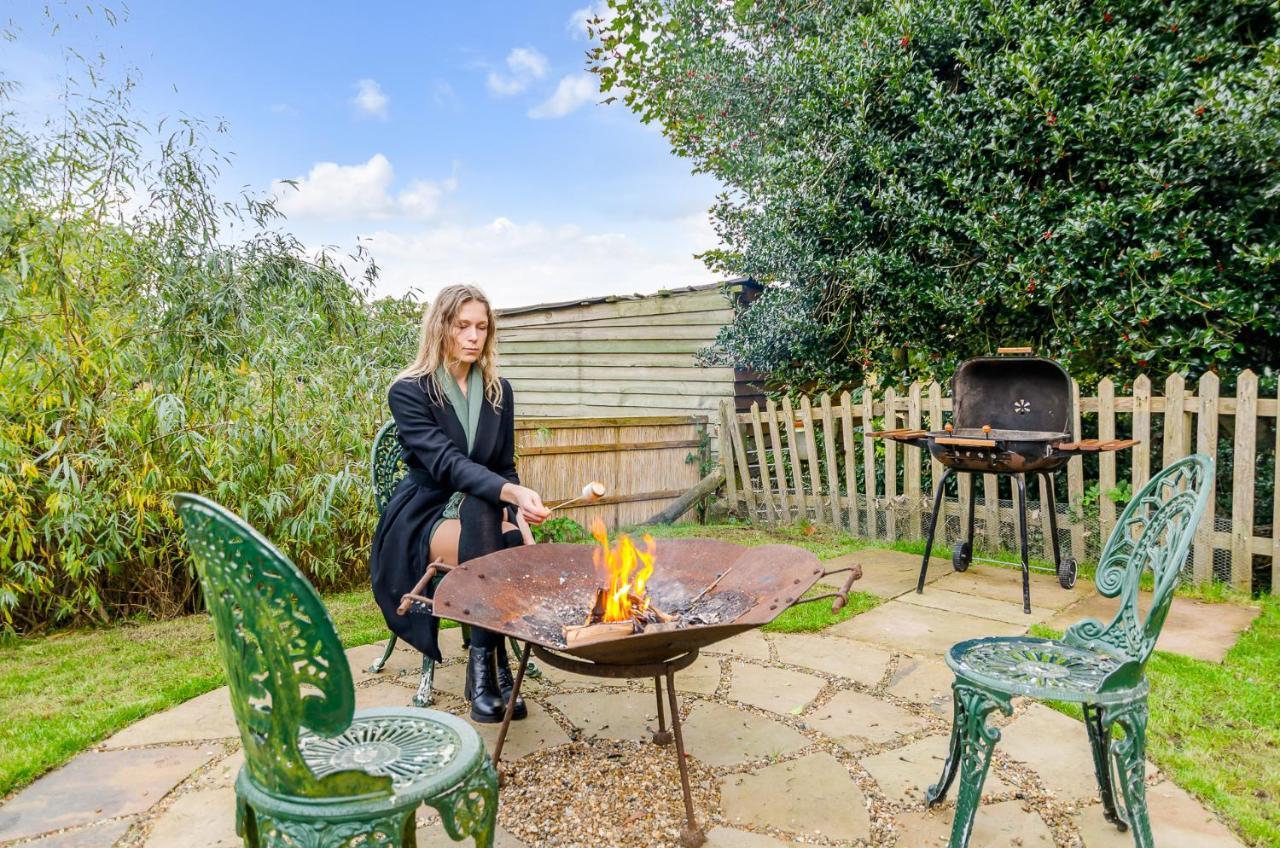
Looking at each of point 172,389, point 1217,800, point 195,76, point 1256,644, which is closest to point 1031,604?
point 1256,644

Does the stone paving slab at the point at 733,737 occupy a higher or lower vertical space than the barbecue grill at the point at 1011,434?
lower

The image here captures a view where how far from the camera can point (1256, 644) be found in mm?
2973

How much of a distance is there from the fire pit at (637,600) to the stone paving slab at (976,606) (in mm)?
1793

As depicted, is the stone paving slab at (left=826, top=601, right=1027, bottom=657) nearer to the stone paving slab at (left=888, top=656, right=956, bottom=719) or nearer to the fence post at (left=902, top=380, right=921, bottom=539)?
the stone paving slab at (left=888, top=656, right=956, bottom=719)

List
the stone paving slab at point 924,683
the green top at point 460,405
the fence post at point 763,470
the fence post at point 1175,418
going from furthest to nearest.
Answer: the fence post at point 763,470
the fence post at point 1175,418
the green top at point 460,405
the stone paving slab at point 924,683

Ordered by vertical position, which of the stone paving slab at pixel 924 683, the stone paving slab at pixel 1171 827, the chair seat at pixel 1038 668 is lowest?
the stone paving slab at pixel 924 683

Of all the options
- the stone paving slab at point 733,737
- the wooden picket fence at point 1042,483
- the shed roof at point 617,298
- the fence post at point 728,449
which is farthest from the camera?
the shed roof at point 617,298

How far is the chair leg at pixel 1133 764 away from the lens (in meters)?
1.50

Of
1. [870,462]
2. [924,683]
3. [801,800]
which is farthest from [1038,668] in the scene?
[870,462]

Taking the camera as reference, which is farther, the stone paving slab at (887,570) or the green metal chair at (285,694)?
the stone paving slab at (887,570)

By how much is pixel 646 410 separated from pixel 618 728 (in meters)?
6.18

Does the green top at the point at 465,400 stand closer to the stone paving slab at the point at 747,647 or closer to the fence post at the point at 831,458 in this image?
the stone paving slab at the point at 747,647

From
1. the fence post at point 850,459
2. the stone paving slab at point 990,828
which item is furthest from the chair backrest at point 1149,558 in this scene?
the fence post at point 850,459

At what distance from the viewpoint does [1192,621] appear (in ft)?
10.8
